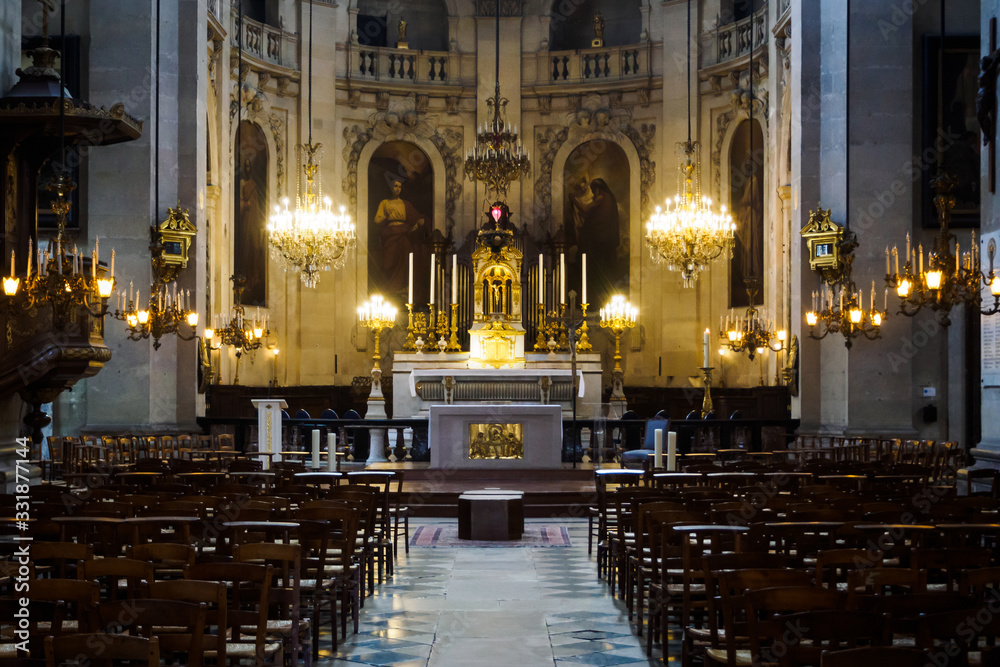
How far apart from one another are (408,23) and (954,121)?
1600 centimetres

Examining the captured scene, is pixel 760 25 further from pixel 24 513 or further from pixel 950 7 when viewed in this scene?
pixel 24 513

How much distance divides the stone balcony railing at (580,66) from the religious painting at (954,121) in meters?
10.7

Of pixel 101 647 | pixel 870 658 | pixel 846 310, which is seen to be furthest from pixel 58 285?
pixel 846 310

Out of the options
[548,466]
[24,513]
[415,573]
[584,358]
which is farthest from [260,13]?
[24,513]

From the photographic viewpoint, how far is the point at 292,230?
69.2 ft

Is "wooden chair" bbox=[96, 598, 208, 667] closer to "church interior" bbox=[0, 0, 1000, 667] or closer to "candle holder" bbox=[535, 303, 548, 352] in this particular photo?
"church interior" bbox=[0, 0, 1000, 667]

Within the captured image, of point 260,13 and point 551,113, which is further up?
point 260,13

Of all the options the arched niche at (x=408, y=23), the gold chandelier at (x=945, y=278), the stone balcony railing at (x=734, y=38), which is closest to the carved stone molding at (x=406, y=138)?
the arched niche at (x=408, y=23)

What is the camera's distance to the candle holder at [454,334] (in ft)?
85.7

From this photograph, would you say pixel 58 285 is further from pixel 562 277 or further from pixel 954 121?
pixel 562 277

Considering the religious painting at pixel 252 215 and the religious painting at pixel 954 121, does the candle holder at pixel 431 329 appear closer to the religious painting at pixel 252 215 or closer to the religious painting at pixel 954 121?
the religious painting at pixel 252 215

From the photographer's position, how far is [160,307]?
18.6m

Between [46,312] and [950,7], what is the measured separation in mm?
14406

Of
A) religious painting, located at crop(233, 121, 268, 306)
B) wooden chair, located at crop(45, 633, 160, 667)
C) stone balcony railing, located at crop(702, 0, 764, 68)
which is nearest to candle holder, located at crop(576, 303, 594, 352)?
stone balcony railing, located at crop(702, 0, 764, 68)
